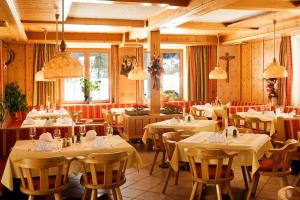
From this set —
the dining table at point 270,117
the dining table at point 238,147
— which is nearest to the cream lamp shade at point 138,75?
the dining table at point 270,117

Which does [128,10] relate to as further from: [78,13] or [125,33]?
[125,33]

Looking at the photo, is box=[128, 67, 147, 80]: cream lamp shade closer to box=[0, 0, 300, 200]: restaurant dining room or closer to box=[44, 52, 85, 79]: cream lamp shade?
box=[0, 0, 300, 200]: restaurant dining room

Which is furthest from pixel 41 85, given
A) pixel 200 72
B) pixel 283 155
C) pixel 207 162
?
pixel 283 155

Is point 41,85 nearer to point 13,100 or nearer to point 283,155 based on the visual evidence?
point 13,100

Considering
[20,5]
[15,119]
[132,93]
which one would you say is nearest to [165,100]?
[132,93]

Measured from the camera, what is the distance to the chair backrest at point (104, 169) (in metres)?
3.79

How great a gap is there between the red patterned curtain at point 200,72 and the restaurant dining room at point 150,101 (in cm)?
3

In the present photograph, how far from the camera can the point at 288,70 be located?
967 centimetres

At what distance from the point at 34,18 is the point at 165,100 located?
564 cm

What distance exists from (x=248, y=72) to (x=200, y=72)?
4.87 feet

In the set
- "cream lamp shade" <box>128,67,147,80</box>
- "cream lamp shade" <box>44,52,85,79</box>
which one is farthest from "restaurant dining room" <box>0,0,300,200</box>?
"cream lamp shade" <box>128,67,147,80</box>

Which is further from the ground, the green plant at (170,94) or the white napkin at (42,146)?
the green plant at (170,94)

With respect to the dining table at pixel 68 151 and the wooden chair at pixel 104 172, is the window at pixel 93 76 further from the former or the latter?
the wooden chair at pixel 104 172

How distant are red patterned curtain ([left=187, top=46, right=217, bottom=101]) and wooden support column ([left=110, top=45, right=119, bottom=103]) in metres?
2.31
